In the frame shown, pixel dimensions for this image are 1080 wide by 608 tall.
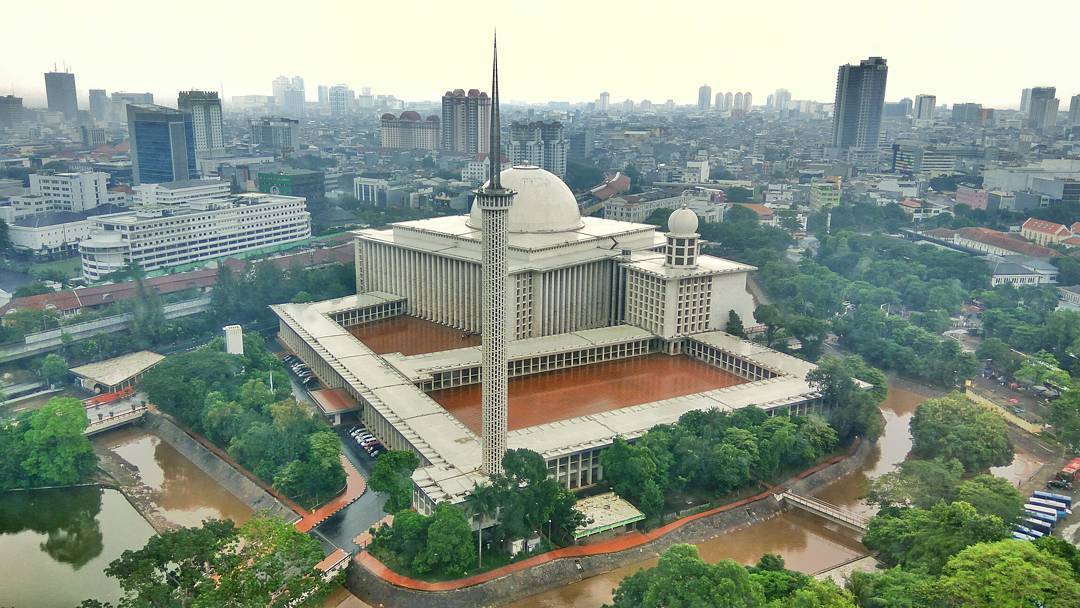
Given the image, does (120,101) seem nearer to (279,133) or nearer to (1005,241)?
(279,133)

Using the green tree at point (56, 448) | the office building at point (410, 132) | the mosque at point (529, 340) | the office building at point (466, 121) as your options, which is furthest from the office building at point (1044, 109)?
the green tree at point (56, 448)

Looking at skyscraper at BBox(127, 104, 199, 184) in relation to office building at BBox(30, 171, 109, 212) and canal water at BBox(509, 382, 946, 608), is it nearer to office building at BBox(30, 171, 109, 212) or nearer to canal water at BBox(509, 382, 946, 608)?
office building at BBox(30, 171, 109, 212)

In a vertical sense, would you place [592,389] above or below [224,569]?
below

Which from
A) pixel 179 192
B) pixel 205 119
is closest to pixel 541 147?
pixel 179 192

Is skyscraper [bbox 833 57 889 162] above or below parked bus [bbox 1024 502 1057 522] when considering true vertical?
above

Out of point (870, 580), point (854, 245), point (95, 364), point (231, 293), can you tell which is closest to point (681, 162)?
point (854, 245)

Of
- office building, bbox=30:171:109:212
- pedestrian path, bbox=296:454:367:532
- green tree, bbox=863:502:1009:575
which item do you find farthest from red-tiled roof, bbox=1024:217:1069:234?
office building, bbox=30:171:109:212

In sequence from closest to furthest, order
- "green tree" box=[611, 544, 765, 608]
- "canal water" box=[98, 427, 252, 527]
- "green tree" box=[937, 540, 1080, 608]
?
1. "green tree" box=[937, 540, 1080, 608]
2. "green tree" box=[611, 544, 765, 608]
3. "canal water" box=[98, 427, 252, 527]
